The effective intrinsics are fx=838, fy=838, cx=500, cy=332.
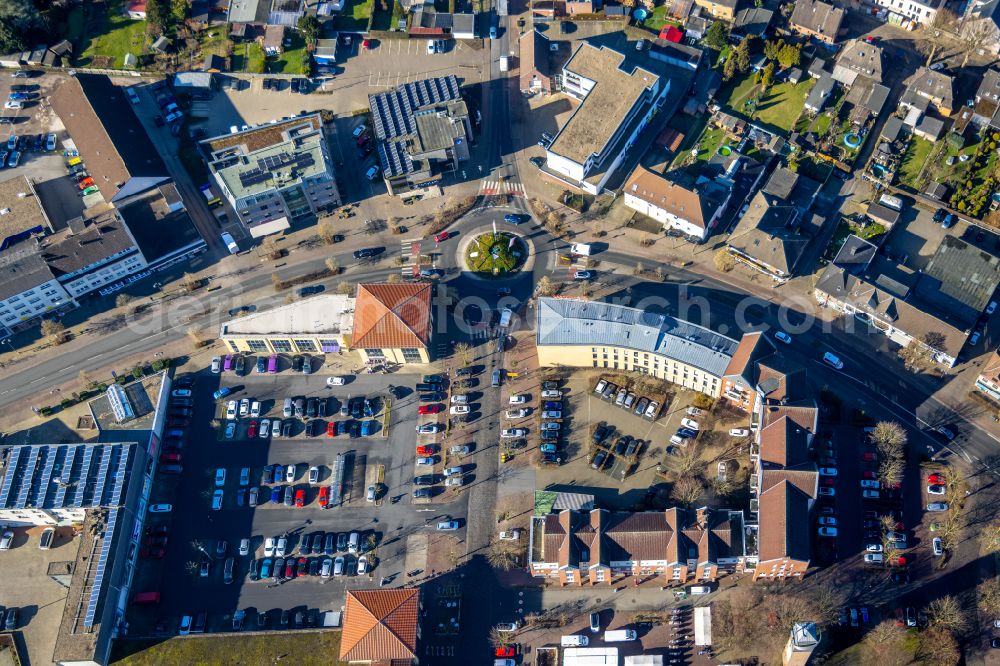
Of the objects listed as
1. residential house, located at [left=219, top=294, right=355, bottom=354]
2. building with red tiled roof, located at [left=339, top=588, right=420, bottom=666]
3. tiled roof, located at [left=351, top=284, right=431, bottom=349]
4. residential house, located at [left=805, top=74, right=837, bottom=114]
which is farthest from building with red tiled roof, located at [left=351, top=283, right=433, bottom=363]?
residential house, located at [left=805, top=74, right=837, bottom=114]

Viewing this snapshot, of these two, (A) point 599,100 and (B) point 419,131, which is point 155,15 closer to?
(B) point 419,131

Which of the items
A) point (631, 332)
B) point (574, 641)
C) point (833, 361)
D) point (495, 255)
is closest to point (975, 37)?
point (833, 361)

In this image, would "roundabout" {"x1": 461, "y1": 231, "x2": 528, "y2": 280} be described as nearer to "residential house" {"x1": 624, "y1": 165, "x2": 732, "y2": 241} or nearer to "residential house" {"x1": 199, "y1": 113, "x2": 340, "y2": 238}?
"residential house" {"x1": 624, "y1": 165, "x2": 732, "y2": 241}

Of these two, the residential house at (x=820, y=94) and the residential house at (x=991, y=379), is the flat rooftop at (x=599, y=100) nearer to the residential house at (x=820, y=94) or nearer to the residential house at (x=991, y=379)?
the residential house at (x=820, y=94)

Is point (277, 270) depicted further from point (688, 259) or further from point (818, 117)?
point (818, 117)

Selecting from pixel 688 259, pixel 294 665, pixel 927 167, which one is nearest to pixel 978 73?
pixel 927 167
